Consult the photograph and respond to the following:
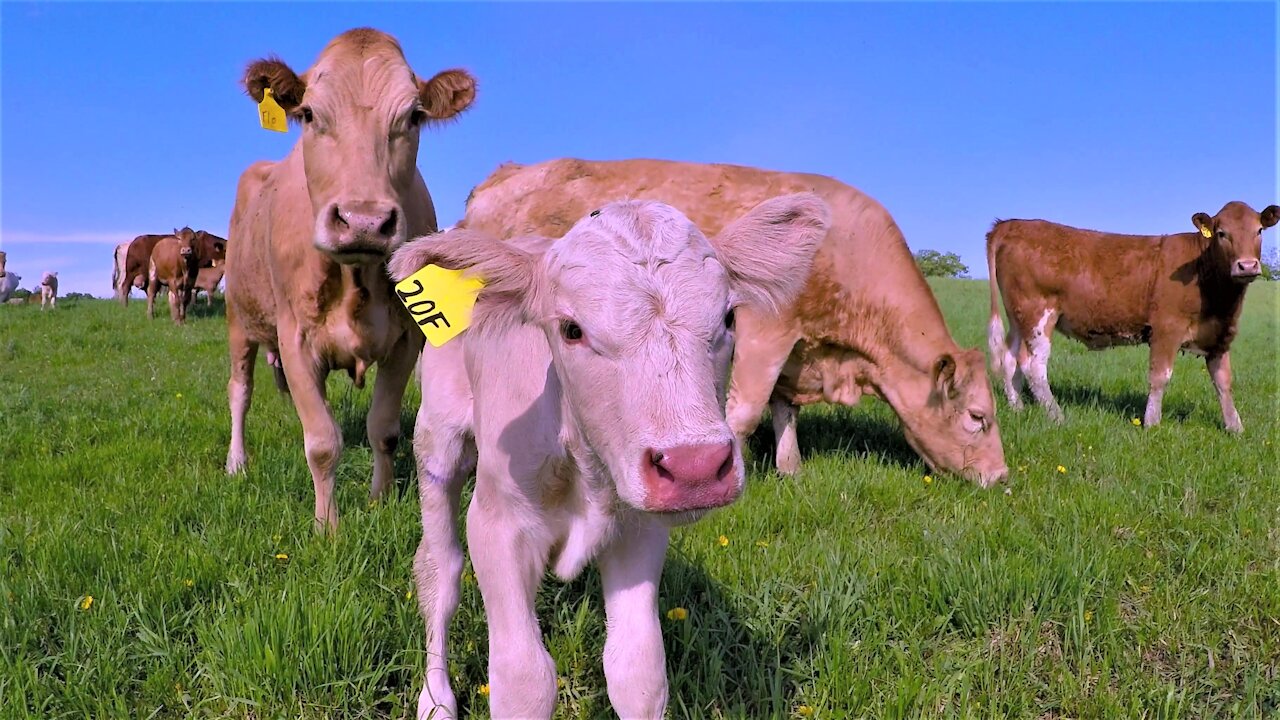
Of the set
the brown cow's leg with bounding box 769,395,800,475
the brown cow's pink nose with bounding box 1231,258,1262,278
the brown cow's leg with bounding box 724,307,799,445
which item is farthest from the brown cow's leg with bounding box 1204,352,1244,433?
the brown cow's leg with bounding box 724,307,799,445

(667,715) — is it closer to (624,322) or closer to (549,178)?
(624,322)

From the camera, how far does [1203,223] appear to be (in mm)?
9398

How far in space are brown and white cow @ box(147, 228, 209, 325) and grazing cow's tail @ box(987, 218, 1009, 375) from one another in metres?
16.5

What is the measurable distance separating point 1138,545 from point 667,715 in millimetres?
2789

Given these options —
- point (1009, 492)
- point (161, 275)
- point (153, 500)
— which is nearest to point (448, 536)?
point (153, 500)

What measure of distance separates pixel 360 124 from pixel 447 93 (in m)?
0.65

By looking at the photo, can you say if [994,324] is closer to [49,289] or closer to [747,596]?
[747,596]

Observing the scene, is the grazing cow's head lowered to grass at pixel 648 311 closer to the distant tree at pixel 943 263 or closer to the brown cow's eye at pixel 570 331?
→ the brown cow's eye at pixel 570 331

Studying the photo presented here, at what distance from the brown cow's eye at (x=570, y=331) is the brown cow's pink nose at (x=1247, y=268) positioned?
9.40 meters

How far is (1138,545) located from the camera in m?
4.09

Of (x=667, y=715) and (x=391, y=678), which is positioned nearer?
(x=667, y=715)

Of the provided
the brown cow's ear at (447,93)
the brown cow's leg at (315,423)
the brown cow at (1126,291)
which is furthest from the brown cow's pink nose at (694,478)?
the brown cow at (1126,291)

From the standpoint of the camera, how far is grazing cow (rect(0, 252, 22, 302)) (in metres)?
28.0

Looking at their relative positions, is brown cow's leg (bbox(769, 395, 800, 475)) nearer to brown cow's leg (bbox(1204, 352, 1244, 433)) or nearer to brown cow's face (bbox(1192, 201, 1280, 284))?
brown cow's leg (bbox(1204, 352, 1244, 433))
